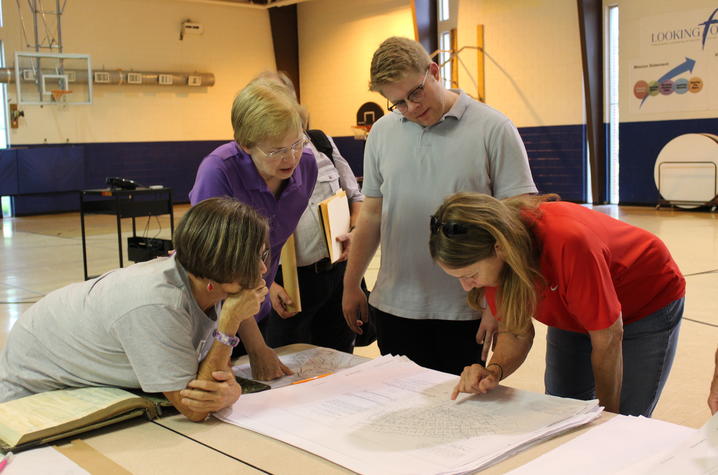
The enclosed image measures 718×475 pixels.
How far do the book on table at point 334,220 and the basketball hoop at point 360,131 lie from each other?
9.63m

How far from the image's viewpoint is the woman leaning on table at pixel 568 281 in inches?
52.6

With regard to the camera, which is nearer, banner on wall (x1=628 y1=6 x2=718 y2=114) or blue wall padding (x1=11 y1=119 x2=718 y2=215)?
banner on wall (x1=628 y1=6 x2=718 y2=114)

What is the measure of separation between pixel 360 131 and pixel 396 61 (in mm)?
11031

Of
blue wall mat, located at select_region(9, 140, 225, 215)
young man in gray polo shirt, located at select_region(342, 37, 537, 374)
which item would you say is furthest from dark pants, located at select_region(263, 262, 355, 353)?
blue wall mat, located at select_region(9, 140, 225, 215)

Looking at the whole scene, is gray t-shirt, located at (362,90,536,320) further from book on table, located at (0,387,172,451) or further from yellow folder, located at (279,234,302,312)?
book on table, located at (0,387,172,451)

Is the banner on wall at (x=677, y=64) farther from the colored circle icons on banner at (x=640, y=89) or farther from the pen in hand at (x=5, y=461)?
the pen in hand at (x=5, y=461)

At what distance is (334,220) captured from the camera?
91.4 inches

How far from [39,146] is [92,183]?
1.03m

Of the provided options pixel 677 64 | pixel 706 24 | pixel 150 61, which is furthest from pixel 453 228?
pixel 150 61

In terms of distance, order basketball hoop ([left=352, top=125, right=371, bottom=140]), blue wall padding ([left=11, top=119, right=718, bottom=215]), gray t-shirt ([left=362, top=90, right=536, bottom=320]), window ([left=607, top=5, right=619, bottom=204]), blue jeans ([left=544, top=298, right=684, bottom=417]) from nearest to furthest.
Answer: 1. blue jeans ([left=544, top=298, right=684, bottom=417])
2. gray t-shirt ([left=362, top=90, right=536, bottom=320])
3. blue wall padding ([left=11, top=119, right=718, bottom=215])
4. window ([left=607, top=5, right=619, bottom=204])
5. basketball hoop ([left=352, top=125, right=371, bottom=140])

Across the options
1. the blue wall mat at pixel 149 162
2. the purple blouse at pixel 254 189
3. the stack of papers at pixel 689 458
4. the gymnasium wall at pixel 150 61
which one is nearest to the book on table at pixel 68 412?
the purple blouse at pixel 254 189

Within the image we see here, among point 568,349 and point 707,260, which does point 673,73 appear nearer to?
point 707,260

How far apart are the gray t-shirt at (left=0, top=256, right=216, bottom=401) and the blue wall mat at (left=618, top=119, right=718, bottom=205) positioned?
29.4ft

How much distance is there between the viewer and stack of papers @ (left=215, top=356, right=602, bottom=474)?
114cm
